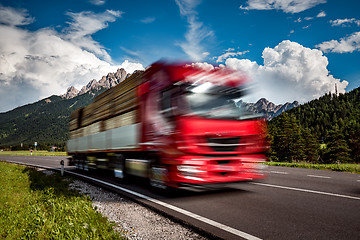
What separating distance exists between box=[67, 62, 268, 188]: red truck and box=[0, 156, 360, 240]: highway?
0.44 meters

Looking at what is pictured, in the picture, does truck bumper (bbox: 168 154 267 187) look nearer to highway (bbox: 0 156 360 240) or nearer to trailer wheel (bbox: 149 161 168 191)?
trailer wheel (bbox: 149 161 168 191)

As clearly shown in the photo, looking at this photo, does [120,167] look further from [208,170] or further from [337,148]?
[337,148]

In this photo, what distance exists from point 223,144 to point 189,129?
0.87 metres

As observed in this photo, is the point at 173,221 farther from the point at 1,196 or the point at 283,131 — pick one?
the point at 283,131

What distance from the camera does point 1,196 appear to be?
269 inches

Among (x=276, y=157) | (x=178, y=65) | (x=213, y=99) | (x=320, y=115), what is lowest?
(x=276, y=157)

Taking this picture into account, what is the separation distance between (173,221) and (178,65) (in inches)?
142

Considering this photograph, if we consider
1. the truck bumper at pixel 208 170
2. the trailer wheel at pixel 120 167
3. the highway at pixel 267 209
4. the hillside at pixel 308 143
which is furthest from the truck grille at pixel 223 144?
Result: the hillside at pixel 308 143

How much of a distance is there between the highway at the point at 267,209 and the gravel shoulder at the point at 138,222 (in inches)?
8.0

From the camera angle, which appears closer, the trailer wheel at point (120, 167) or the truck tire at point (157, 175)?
the truck tire at point (157, 175)

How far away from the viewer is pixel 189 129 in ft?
18.0

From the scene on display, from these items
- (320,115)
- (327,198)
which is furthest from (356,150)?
(327,198)

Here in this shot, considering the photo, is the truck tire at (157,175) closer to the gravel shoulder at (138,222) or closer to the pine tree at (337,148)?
the gravel shoulder at (138,222)

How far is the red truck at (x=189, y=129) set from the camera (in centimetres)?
554
